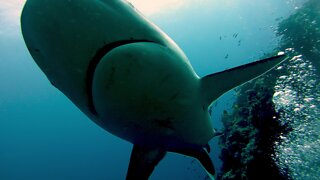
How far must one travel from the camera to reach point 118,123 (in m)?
1.66

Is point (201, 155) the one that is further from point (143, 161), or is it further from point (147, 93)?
point (147, 93)

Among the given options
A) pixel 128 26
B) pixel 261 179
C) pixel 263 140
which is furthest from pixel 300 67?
pixel 128 26

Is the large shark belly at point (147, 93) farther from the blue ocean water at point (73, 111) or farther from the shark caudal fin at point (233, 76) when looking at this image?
the blue ocean water at point (73, 111)

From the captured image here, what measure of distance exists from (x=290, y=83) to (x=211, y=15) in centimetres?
3986

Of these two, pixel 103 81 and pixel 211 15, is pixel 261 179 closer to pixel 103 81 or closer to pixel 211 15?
pixel 103 81

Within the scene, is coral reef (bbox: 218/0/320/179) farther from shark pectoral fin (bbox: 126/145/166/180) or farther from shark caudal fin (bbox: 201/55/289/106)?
shark caudal fin (bbox: 201/55/289/106)

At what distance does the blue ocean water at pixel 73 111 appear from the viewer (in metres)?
39.5

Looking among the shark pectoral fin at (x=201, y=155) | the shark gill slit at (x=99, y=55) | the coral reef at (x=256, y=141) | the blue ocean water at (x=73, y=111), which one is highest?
the shark gill slit at (x=99, y=55)

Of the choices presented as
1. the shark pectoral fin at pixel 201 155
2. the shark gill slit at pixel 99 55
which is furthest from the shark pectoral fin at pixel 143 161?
the shark gill slit at pixel 99 55

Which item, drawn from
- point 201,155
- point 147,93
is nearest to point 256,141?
point 201,155

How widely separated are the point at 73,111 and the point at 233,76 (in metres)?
74.3

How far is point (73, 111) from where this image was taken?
7131cm

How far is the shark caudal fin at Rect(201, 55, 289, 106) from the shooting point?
5.81 ft

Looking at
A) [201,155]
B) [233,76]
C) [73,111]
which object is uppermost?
[233,76]
